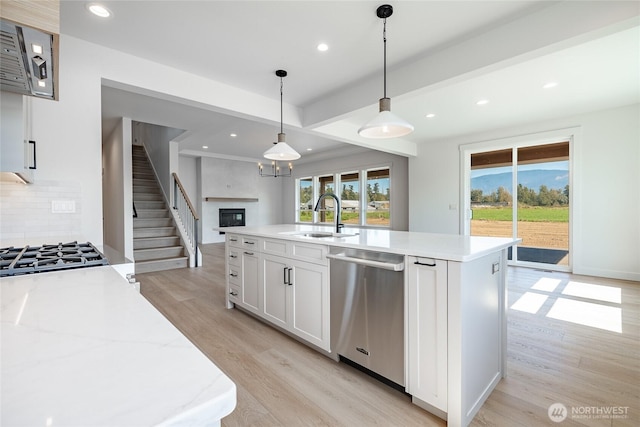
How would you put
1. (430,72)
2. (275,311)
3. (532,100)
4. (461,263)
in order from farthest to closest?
(532,100), (430,72), (275,311), (461,263)

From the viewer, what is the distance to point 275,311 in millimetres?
2617

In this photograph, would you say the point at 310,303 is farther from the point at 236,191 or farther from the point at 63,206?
the point at 236,191

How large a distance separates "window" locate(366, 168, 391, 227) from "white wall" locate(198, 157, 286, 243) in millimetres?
3980

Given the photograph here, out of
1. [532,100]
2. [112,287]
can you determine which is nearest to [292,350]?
[112,287]

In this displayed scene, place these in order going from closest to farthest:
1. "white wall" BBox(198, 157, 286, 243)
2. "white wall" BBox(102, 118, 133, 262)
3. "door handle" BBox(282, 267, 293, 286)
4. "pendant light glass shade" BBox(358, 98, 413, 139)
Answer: "pendant light glass shade" BBox(358, 98, 413, 139) → "door handle" BBox(282, 267, 293, 286) → "white wall" BBox(102, 118, 133, 262) → "white wall" BBox(198, 157, 286, 243)

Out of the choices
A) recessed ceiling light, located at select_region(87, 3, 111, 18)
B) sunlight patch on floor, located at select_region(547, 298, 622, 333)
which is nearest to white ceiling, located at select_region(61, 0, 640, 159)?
recessed ceiling light, located at select_region(87, 3, 111, 18)

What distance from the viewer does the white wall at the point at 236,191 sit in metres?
8.71

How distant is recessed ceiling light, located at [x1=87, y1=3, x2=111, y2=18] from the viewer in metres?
2.09

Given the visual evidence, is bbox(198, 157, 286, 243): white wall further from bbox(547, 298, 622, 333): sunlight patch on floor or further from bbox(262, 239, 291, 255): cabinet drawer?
bbox(547, 298, 622, 333): sunlight patch on floor

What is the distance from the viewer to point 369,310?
1859mm

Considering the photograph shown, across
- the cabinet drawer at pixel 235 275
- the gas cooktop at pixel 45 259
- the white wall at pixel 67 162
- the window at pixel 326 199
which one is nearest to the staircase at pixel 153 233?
the cabinet drawer at pixel 235 275

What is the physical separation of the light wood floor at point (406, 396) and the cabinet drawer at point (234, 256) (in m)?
0.54

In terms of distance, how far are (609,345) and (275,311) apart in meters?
2.82

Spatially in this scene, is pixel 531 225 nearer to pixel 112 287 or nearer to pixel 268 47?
pixel 268 47
